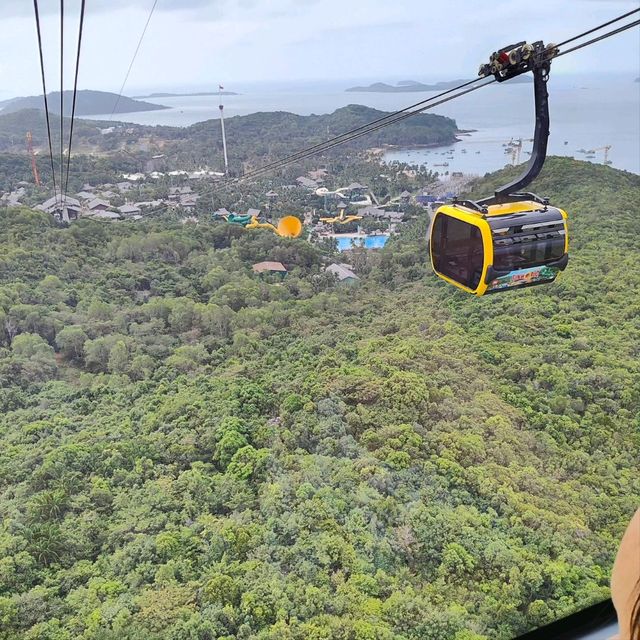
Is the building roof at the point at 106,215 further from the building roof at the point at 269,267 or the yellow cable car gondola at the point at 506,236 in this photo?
the yellow cable car gondola at the point at 506,236

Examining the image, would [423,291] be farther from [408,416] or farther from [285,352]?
[408,416]

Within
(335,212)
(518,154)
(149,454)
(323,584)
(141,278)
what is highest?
(518,154)

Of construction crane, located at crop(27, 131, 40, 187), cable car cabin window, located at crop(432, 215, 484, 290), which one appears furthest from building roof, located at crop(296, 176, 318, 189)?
cable car cabin window, located at crop(432, 215, 484, 290)

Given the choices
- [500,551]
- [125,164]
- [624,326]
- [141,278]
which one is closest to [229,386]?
[141,278]

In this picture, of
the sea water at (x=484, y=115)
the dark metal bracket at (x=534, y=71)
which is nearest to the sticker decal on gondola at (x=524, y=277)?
the dark metal bracket at (x=534, y=71)

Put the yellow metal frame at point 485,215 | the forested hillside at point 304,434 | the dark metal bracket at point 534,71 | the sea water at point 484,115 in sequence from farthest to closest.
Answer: the sea water at point 484,115, the forested hillside at point 304,434, the yellow metal frame at point 485,215, the dark metal bracket at point 534,71
